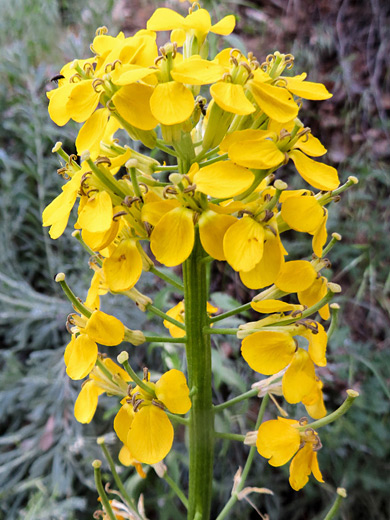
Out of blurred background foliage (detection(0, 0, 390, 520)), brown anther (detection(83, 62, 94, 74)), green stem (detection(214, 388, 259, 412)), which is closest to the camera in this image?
brown anther (detection(83, 62, 94, 74))

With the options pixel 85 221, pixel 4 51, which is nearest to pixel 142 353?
pixel 85 221

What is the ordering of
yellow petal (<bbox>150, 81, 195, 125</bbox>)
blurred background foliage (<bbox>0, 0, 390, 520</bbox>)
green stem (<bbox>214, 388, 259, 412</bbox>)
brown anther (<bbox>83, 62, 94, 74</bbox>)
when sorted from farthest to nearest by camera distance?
blurred background foliage (<bbox>0, 0, 390, 520</bbox>) → green stem (<bbox>214, 388, 259, 412</bbox>) → brown anther (<bbox>83, 62, 94, 74</bbox>) → yellow petal (<bbox>150, 81, 195, 125</bbox>)

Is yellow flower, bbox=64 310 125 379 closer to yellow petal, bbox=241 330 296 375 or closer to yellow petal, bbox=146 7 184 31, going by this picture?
yellow petal, bbox=241 330 296 375

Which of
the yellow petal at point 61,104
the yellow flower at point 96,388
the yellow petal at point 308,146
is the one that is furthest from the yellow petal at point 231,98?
the yellow flower at point 96,388

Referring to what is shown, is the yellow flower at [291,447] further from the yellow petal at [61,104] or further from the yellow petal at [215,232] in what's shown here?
the yellow petal at [61,104]

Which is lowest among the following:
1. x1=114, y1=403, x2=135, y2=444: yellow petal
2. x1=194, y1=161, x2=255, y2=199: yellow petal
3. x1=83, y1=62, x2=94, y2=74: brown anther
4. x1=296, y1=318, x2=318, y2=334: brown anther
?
x1=114, y1=403, x2=135, y2=444: yellow petal

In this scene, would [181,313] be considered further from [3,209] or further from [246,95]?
[3,209]

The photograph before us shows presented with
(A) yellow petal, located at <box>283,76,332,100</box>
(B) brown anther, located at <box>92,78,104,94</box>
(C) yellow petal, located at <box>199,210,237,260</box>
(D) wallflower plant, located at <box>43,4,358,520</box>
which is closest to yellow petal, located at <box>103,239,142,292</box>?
(D) wallflower plant, located at <box>43,4,358,520</box>
